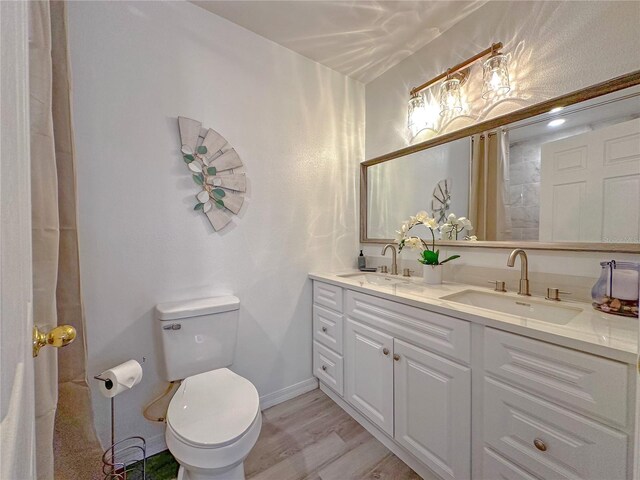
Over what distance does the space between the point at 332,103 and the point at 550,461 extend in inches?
89.7

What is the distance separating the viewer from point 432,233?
1731 mm

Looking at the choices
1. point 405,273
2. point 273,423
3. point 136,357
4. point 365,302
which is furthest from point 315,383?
point 136,357

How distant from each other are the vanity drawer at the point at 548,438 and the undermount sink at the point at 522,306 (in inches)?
13.3

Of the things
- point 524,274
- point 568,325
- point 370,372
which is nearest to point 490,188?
point 524,274

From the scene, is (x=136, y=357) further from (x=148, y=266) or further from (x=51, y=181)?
(x=51, y=181)

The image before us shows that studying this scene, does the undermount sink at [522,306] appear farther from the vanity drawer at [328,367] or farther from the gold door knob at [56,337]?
the gold door knob at [56,337]

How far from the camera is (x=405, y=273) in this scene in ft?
6.15

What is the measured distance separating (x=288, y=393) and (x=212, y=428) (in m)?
0.99

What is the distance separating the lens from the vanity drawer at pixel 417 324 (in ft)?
3.50

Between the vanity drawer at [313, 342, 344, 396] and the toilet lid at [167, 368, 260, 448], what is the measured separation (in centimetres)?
69

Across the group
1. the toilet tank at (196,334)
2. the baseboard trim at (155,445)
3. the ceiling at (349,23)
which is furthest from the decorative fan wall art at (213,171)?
the baseboard trim at (155,445)

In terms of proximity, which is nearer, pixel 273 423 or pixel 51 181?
pixel 51 181

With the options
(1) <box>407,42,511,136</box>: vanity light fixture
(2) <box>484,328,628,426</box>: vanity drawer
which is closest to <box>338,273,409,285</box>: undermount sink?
(2) <box>484,328,628,426</box>: vanity drawer

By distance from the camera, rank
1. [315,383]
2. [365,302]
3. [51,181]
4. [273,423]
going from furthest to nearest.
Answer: [315,383] → [273,423] → [365,302] → [51,181]
